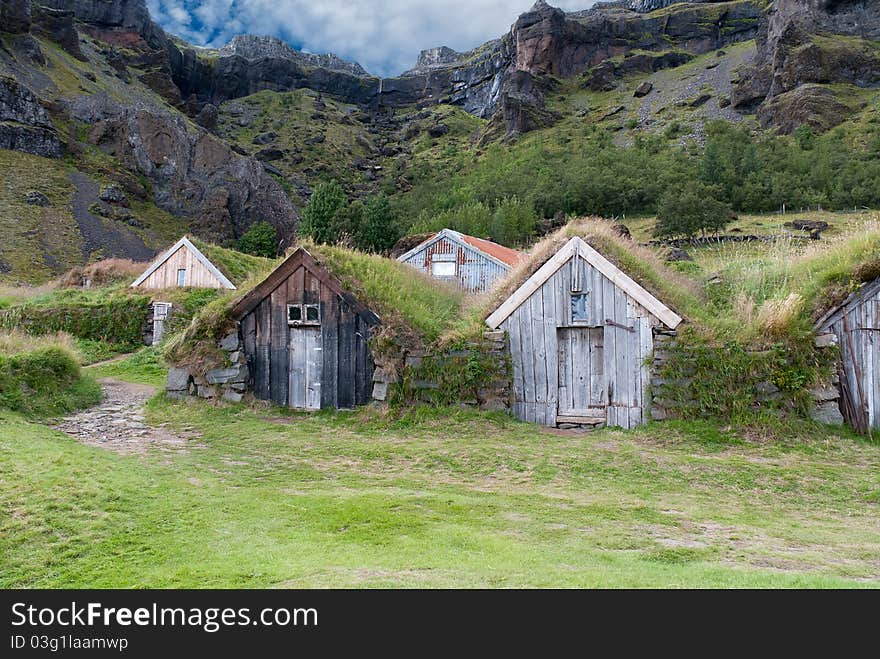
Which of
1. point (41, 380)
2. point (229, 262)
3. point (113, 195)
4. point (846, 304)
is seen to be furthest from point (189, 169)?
point (846, 304)

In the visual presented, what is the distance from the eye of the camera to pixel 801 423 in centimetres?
1045

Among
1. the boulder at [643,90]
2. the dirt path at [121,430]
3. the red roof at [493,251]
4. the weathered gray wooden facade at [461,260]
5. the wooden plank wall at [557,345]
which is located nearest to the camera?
the dirt path at [121,430]

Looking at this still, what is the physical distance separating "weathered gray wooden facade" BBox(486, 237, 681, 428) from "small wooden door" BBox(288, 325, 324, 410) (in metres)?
4.44

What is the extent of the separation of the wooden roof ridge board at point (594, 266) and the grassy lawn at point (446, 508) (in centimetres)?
252

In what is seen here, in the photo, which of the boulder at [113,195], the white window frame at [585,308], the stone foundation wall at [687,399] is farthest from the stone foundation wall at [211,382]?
the boulder at [113,195]

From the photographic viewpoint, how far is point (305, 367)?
557 inches

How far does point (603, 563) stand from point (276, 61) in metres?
185

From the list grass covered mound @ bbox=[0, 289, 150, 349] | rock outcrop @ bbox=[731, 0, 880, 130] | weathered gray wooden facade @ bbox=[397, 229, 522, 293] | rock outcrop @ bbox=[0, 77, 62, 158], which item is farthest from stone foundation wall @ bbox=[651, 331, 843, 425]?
rock outcrop @ bbox=[731, 0, 880, 130]

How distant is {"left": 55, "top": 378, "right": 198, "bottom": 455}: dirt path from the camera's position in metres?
10.2

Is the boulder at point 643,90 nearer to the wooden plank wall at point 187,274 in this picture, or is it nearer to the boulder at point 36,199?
the boulder at point 36,199

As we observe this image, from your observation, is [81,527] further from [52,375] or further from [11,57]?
[11,57]

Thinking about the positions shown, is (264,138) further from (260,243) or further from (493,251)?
(493,251)

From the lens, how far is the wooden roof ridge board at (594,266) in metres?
12.0

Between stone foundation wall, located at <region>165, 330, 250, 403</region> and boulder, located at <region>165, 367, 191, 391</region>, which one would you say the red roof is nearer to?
stone foundation wall, located at <region>165, 330, 250, 403</region>
